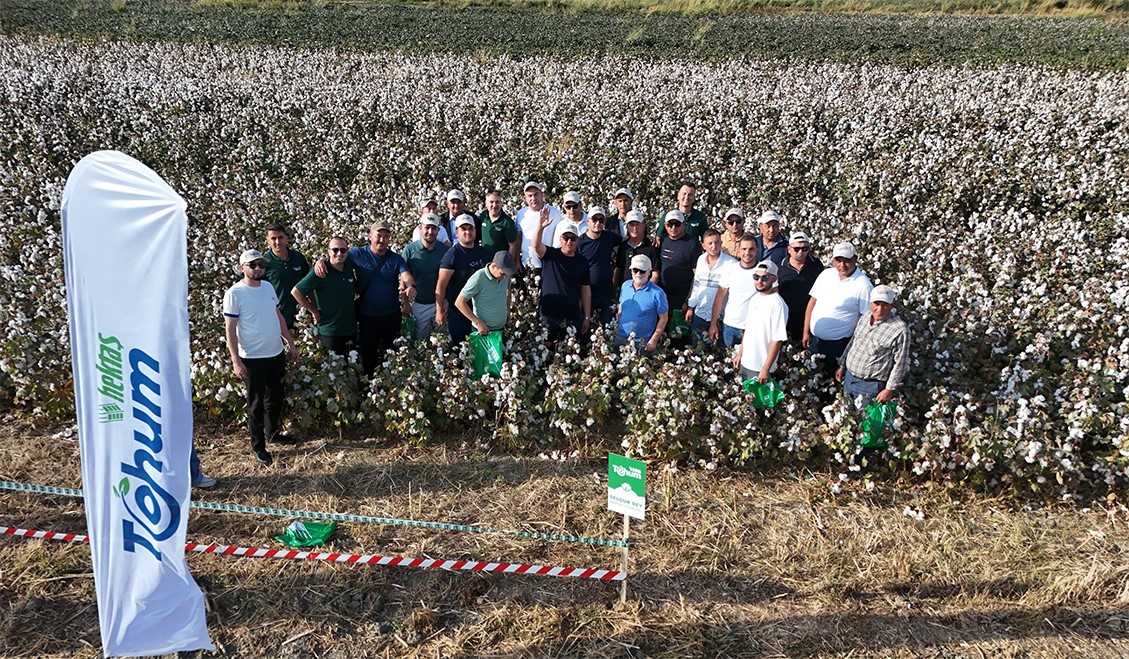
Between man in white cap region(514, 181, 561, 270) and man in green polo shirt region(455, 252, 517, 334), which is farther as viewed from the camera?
man in white cap region(514, 181, 561, 270)

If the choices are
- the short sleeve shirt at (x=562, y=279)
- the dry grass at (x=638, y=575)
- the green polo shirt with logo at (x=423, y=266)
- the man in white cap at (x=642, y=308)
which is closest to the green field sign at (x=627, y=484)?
the dry grass at (x=638, y=575)

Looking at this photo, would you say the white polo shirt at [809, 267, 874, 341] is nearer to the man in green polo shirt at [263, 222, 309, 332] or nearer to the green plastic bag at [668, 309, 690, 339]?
the green plastic bag at [668, 309, 690, 339]

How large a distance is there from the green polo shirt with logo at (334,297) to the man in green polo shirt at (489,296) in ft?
2.93

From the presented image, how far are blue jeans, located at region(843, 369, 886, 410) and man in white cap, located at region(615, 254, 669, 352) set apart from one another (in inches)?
60.4

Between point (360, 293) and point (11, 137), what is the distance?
10680 mm

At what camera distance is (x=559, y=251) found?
256 inches

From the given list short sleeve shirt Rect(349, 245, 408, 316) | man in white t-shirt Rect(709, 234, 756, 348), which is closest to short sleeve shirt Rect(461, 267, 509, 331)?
short sleeve shirt Rect(349, 245, 408, 316)

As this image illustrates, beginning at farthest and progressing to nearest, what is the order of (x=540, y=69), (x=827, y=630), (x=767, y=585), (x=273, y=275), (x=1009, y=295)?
1. (x=540, y=69)
2. (x=1009, y=295)
3. (x=273, y=275)
4. (x=767, y=585)
5. (x=827, y=630)

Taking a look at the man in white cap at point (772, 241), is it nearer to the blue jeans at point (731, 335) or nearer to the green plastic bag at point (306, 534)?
the blue jeans at point (731, 335)

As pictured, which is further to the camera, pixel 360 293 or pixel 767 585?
pixel 360 293

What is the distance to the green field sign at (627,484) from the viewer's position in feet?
14.3

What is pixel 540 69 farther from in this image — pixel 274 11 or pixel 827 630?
pixel 274 11

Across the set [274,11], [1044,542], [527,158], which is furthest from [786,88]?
[274,11]

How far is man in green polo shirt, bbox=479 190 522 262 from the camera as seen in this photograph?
24.2 ft
